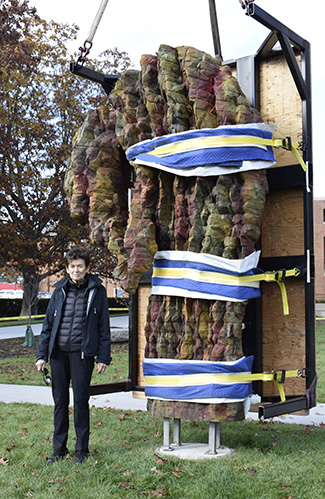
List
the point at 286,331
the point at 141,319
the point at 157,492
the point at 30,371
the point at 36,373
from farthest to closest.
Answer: the point at 30,371 < the point at 36,373 < the point at 141,319 < the point at 286,331 < the point at 157,492

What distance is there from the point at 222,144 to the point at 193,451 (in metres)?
2.48

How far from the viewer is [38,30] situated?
1845cm

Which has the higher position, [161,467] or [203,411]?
[203,411]

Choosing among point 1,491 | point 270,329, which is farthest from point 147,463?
point 270,329

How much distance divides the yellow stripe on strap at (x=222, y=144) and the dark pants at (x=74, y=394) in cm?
183

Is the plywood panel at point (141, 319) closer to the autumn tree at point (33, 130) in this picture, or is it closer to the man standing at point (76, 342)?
the man standing at point (76, 342)

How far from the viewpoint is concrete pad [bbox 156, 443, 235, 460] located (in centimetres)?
448

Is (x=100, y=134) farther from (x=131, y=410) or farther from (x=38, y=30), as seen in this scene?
(x=38, y=30)

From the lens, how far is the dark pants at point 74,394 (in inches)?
182

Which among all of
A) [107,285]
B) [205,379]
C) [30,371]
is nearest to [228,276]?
[205,379]

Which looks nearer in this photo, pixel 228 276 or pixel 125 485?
pixel 125 485

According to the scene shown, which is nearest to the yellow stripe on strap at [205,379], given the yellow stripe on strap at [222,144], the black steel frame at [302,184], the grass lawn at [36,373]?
the black steel frame at [302,184]

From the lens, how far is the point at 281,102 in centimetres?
503

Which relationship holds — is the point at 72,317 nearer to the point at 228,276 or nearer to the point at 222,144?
the point at 228,276
